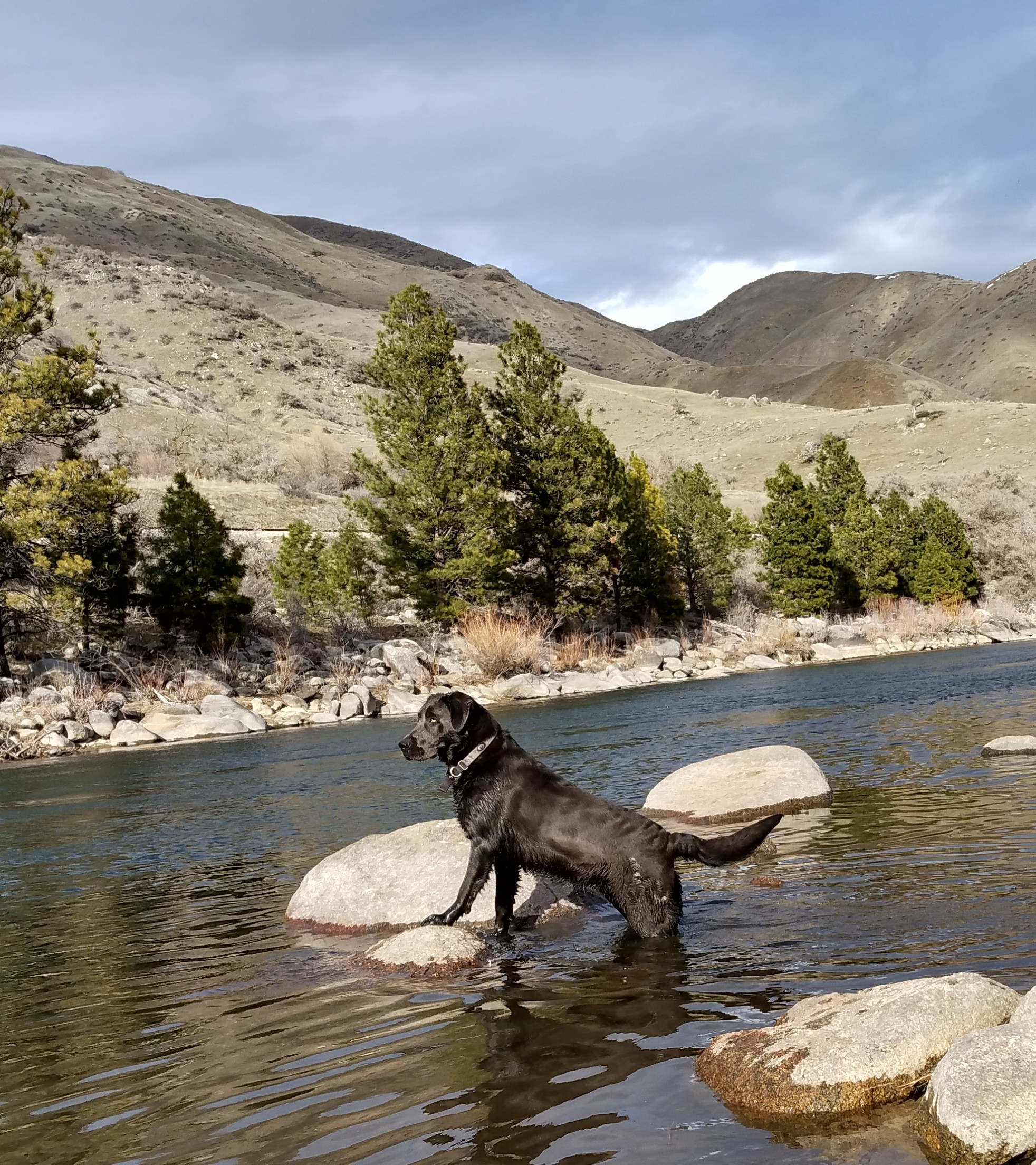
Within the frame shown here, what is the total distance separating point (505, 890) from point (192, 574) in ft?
90.7

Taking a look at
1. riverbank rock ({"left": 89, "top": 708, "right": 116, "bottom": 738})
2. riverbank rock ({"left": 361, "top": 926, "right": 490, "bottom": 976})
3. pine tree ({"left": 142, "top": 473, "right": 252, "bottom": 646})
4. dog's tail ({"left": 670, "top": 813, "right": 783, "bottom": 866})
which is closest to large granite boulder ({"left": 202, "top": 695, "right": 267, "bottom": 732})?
riverbank rock ({"left": 89, "top": 708, "right": 116, "bottom": 738})

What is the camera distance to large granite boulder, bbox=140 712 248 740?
26.3m

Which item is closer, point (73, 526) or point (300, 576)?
point (73, 526)

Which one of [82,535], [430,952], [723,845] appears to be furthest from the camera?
[82,535]

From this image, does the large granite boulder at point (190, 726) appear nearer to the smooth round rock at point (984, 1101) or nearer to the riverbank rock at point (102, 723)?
the riverbank rock at point (102, 723)

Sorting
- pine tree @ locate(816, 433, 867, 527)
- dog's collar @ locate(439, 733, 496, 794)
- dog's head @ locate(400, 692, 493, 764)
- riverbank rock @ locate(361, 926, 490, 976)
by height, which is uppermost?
pine tree @ locate(816, 433, 867, 527)

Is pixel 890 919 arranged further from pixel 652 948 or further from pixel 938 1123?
pixel 938 1123

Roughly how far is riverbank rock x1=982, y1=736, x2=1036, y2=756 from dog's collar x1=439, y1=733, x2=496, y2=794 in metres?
8.97

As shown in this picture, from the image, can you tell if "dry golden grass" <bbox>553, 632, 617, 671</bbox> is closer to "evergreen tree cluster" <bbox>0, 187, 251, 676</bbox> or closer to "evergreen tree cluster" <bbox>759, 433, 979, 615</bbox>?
"evergreen tree cluster" <bbox>759, 433, 979, 615</bbox>

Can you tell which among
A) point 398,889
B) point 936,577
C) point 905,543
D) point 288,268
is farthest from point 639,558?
point 288,268

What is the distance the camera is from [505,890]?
7.04 m

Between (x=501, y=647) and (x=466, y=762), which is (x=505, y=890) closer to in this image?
(x=466, y=762)

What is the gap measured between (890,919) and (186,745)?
21.2 meters

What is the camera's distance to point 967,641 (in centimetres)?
4203
